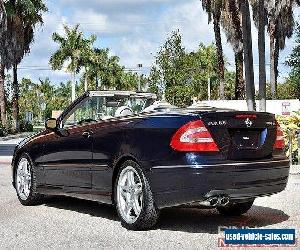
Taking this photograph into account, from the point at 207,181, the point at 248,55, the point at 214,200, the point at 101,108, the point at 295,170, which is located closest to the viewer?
the point at 207,181

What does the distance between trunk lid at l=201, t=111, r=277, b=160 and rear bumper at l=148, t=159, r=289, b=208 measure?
13cm

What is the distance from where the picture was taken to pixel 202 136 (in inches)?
261

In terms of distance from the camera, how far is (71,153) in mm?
8180

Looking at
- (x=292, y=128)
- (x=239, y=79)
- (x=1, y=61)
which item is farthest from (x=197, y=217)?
(x=1, y=61)

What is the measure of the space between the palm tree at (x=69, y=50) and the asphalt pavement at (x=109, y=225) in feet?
203

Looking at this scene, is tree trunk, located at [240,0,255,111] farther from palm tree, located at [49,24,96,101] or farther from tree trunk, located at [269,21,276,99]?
palm tree, located at [49,24,96,101]

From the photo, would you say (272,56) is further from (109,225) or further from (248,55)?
(109,225)

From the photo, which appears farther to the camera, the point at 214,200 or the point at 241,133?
the point at 241,133

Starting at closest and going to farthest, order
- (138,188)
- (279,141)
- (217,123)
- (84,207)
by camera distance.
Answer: (217,123) → (138,188) → (279,141) → (84,207)

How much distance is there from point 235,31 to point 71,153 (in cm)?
3302

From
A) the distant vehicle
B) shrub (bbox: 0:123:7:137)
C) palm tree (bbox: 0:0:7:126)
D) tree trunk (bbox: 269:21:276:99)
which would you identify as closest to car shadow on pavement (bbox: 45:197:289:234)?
the distant vehicle

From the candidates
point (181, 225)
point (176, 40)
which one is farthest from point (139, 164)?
point (176, 40)

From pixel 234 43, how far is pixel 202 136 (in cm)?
3514

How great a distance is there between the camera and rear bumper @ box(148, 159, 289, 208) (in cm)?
644
